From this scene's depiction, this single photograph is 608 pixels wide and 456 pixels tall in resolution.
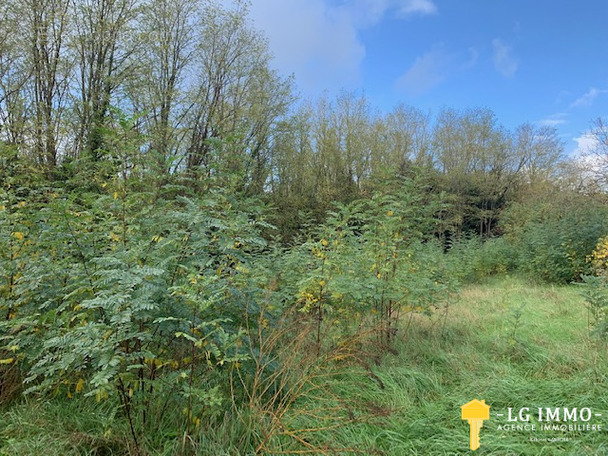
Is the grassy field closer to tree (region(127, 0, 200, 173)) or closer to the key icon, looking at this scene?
the key icon

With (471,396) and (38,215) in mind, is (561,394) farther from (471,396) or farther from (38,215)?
(38,215)

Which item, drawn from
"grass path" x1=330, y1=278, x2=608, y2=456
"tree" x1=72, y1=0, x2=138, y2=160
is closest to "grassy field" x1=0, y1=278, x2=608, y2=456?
"grass path" x1=330, y1=278, x2=608, y2=456

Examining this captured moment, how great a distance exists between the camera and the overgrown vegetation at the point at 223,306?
6.01 ft

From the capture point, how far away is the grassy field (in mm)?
1877

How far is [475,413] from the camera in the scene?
2.19 metres

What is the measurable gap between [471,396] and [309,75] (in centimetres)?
1622

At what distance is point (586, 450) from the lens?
5.82 ft

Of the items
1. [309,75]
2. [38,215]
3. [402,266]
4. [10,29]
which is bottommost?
[402,266]

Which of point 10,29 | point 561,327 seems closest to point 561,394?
point 561,327

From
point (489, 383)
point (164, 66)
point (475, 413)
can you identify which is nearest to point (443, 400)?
point (475, 413)

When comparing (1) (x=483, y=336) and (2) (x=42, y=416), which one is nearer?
(2) (x=42, y=416)

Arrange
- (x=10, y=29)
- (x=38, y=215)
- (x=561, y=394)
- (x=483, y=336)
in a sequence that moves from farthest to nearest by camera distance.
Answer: (x=10, y=29) → (x=483, y=336) → (x=38, y=215) → (x=561, y=394)

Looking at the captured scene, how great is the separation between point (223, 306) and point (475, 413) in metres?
1.90

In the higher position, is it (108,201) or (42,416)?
(108,201)
